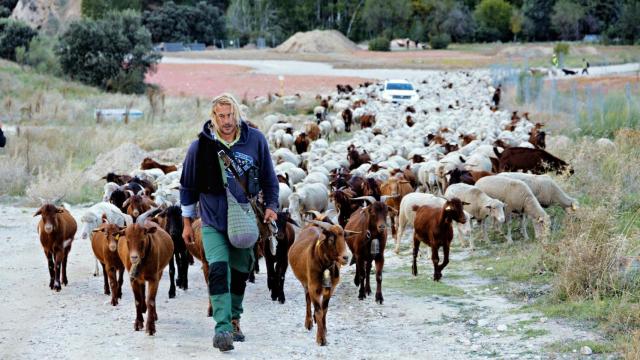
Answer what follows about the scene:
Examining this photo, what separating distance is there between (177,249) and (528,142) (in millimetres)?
12036

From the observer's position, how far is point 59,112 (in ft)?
115

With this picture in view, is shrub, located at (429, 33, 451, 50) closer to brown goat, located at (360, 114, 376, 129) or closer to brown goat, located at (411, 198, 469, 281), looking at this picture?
brown goat, located at (360, 114, 376, 129)

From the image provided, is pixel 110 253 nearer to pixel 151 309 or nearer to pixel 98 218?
pixel 151 309

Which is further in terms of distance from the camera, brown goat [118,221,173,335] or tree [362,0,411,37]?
tree [362,0,411,37]

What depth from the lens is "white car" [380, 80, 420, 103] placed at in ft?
Result: 140

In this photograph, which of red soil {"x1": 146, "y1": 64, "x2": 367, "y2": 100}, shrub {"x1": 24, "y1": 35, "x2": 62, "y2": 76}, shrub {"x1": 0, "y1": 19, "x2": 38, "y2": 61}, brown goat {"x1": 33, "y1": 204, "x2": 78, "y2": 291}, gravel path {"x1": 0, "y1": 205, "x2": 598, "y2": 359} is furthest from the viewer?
shrub {"x1": 0, "y1": 19, "x2": 38, "y2": 61}

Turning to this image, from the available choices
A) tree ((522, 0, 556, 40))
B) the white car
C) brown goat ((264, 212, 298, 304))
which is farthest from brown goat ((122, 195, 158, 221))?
tree ((522, 0, 556, 40))

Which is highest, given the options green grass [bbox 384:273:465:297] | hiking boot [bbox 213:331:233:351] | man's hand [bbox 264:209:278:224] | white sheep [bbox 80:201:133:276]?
man's hand [bbox 264:209:278:224]

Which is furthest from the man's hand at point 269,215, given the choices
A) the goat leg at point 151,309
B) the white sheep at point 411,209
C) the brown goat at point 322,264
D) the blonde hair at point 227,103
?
the white sheep at point 411,209

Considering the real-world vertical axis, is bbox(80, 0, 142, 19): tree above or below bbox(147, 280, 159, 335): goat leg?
above

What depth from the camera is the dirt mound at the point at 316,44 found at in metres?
97.7

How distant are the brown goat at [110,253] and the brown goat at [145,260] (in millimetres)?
307

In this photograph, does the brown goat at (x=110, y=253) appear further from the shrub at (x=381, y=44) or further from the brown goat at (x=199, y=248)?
the shrub at (x=381, y=44)

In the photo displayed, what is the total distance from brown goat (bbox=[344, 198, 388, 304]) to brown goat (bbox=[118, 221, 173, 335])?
83.1 inches
